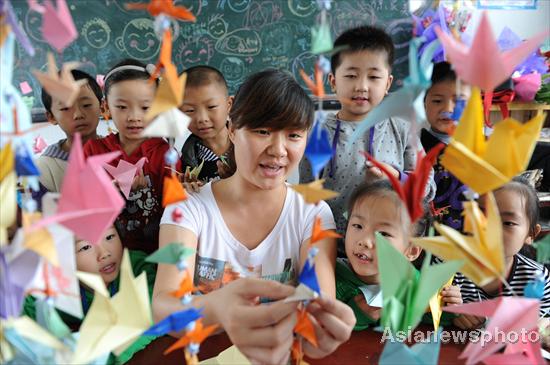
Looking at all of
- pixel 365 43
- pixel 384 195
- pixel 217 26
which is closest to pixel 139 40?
pixel 217 26

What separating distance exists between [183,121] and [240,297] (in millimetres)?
247

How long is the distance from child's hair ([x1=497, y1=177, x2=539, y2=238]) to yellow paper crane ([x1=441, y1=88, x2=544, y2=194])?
58cm

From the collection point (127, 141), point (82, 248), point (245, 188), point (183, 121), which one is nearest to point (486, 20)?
point (183, 121)

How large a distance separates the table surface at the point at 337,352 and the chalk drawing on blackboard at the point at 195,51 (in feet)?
5.67

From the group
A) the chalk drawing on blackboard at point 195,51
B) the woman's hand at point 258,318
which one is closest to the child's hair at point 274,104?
the woman's hand at point 258,318

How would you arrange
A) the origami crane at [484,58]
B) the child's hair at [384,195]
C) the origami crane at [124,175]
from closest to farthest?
1. the origami crane at [484,58]
2. the origami crane at [124,175]
3. the child's hair at [384,195]

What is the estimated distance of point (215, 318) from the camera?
553mm

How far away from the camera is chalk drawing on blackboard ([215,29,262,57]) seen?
224 centimetres

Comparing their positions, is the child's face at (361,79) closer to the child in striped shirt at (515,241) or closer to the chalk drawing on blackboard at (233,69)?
the child in striped shirt at (515,241)

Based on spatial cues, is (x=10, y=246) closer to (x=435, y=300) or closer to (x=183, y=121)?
(x=183, y=121)

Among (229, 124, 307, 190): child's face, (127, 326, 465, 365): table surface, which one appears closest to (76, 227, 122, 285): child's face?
(127, 326, 465, 365): table surface

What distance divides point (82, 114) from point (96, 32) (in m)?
1.11

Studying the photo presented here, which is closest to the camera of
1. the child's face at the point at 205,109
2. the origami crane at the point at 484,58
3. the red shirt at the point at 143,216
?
the origami crane at the point at 484,58

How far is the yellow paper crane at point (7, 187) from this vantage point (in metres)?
0.40
